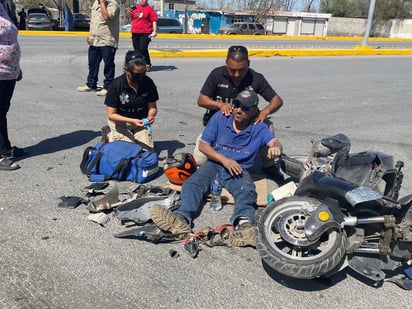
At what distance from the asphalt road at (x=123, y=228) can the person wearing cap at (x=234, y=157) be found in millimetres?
255

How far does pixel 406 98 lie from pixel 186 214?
8.58 m

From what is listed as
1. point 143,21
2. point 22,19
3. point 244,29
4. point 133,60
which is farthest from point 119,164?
point 244,29

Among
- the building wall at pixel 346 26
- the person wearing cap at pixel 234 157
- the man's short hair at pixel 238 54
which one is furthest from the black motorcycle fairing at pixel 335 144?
the building wall at pixel 346 26

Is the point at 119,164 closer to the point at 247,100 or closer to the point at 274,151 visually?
the point at 247,100

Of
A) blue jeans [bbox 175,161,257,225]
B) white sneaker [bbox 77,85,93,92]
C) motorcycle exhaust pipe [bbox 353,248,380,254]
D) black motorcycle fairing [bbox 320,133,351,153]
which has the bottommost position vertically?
white sneaker [bbox 77,85,93,92]

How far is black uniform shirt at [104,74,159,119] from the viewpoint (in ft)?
17.0

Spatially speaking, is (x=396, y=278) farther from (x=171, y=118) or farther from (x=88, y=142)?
(x=171, y=118)

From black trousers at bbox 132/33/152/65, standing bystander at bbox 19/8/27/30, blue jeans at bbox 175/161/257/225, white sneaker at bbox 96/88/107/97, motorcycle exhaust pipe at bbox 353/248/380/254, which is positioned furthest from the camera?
standing bystander at bbox 19/8/27/30

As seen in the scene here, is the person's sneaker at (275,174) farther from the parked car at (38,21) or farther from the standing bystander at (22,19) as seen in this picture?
the standing bystander at (22,19)

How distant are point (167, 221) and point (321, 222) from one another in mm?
1254

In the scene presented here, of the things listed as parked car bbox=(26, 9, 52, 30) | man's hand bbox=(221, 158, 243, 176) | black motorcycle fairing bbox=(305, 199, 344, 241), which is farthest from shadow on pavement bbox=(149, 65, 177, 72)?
parked car bbox=(26, 9, 52, 30)

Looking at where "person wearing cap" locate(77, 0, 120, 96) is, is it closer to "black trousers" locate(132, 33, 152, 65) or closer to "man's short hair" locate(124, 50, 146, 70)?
"black trousers" locate(132, 33, 152, 65)

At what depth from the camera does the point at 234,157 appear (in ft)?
14.6

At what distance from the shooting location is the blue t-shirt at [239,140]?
4.43m
